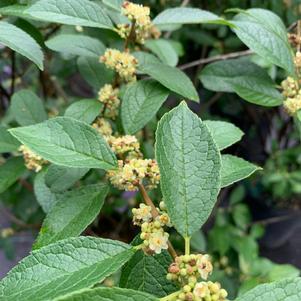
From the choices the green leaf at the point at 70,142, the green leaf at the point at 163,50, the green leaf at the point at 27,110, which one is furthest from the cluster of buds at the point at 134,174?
the green leaf at the point at 163,50

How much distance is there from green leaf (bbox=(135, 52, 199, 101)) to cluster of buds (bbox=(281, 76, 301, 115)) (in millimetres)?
152

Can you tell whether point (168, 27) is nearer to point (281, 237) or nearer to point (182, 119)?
point (182, 119)

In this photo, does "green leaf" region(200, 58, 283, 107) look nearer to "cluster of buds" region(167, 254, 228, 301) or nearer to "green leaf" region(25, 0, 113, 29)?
"green leaf" region(25, 0, 113, 29)

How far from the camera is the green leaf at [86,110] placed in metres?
0.93

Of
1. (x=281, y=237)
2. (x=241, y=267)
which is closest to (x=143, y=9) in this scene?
(x=241, y=267)

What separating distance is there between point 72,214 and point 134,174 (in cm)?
14

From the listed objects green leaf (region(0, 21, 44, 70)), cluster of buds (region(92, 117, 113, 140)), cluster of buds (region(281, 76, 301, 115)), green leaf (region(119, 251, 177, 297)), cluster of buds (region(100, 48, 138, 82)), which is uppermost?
green leaf (region(0, 21, 44, 70))

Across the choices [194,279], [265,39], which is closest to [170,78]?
[265,39]

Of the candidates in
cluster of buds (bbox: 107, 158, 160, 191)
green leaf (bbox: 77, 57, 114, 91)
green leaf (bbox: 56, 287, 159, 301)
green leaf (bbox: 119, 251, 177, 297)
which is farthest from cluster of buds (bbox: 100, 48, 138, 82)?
green leaf (bbox: 56, 287, 159, 301)

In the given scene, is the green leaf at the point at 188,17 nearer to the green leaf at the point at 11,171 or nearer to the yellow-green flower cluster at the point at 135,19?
the yellow-green flower cluster at the point at 135,19

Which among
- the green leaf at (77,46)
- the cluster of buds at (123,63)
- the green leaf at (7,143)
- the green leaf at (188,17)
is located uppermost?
the green leaf at (188,17)

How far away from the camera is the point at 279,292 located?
1.75ft

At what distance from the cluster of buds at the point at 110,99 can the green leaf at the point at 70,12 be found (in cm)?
14

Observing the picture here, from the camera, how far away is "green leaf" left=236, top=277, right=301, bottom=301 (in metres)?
0.53
